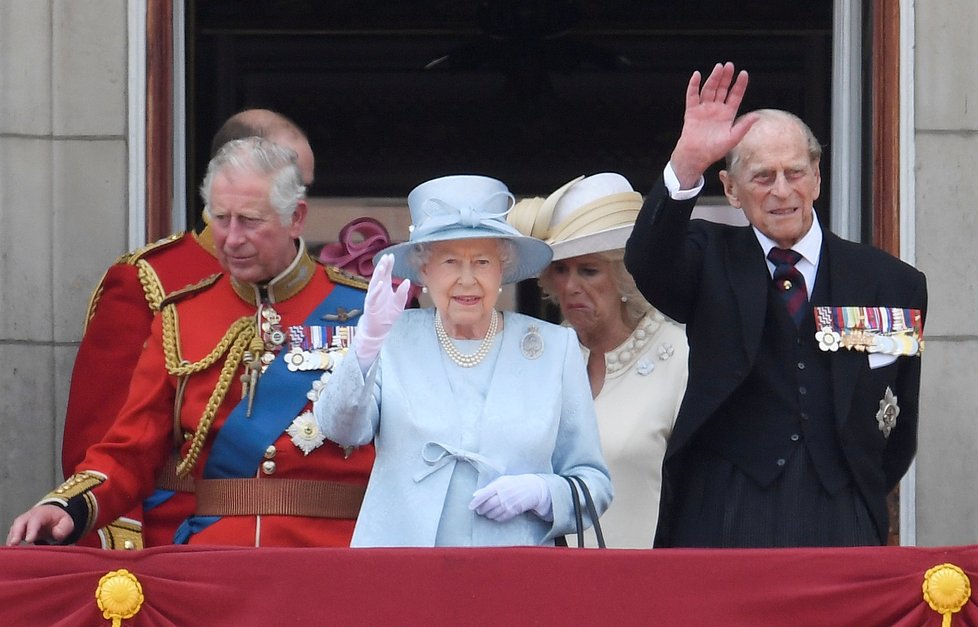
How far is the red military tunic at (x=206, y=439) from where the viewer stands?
4246 millimetres

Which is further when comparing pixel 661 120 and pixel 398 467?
pixel 661 120

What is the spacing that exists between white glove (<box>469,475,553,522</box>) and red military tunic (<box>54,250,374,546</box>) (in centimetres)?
55

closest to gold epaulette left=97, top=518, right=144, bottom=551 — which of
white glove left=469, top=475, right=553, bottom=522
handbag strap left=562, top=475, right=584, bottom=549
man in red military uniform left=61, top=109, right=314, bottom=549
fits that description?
man in red military uniform left=61, top=109, right=314, bottom=549

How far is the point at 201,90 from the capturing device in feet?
24.5

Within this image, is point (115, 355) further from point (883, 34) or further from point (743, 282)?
point (883, 34)

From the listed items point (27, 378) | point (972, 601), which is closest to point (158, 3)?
point (27, 378)

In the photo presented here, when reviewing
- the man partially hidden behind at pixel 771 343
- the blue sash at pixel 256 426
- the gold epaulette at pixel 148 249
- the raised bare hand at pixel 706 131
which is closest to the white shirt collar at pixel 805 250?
the man partially hidden behind at pixel 771 343

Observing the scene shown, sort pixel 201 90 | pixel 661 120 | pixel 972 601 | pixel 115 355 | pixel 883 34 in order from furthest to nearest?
pixel 661 120, pixel 201 90, pixel 883 34, pixel 115 355, pixel 972 601

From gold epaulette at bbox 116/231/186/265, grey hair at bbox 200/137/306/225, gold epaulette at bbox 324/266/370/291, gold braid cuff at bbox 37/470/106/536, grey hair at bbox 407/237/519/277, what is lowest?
gold braid cuff at bbox 37/470/106/536

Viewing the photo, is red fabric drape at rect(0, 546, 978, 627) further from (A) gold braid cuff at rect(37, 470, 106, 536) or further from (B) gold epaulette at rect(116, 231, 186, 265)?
(B) gold epaulette at rect(116, 231, 186, 265)

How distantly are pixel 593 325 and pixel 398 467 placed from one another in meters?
1.11

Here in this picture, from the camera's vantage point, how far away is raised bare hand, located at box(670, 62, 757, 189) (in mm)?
3883

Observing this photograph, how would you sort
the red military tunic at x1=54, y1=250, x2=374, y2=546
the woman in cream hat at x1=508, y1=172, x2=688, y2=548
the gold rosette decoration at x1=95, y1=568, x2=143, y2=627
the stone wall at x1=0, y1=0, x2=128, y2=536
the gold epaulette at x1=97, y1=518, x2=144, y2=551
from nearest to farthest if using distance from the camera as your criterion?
the gold rosette decoration at x1=95, y1=568, x2=143, y2=627, the red military tunic at x1=54, y1=250, x2=374, y2=546, the gold epaulette at x1=97, y1=518, x2=144, y2=551, the woman in cream hat at x1=508, y1=172, x2=688, y2=548, the stone wall at x1=0, y1=0, x2=128, y2=536

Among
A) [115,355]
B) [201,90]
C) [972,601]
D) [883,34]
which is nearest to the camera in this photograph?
[972,601]
